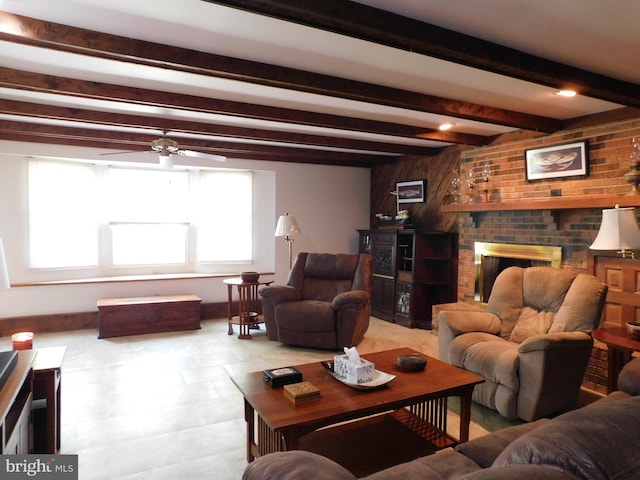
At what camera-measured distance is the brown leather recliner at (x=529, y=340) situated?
2.69m

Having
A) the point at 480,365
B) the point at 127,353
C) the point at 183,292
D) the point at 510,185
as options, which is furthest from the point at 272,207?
the point at 480,365

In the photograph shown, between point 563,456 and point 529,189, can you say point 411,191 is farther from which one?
point 563,456

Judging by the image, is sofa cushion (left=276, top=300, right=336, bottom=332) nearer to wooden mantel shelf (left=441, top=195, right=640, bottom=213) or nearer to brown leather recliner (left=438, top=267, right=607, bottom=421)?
brown leather recliner (left=438, top=267, right=607, bottom=421)

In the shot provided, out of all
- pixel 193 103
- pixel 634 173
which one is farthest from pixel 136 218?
pixel 634 173

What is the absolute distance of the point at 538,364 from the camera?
2.65 metres

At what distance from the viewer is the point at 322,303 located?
4566mm

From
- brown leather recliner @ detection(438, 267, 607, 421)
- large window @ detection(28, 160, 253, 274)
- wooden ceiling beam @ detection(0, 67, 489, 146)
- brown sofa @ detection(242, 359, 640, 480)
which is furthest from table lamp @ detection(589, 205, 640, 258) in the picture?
large window @ detection(28, 160, 253, 274)

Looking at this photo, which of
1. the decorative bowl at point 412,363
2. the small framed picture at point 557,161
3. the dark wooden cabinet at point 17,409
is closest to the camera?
the dark wooden cabinet at point 17,409

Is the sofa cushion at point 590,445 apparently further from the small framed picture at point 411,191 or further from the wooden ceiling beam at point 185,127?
the small framed picture at point 411,191

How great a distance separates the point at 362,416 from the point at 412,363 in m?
0.61

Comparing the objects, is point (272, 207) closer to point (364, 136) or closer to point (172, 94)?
point (364, 136)

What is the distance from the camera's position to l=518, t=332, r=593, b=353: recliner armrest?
264 centimetres

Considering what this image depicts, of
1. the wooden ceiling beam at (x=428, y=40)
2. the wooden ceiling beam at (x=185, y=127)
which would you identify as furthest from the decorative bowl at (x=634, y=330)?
the wooden ceiling beam at (x=185, y=127)

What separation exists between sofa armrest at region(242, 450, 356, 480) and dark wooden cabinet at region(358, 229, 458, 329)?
4432 mm
